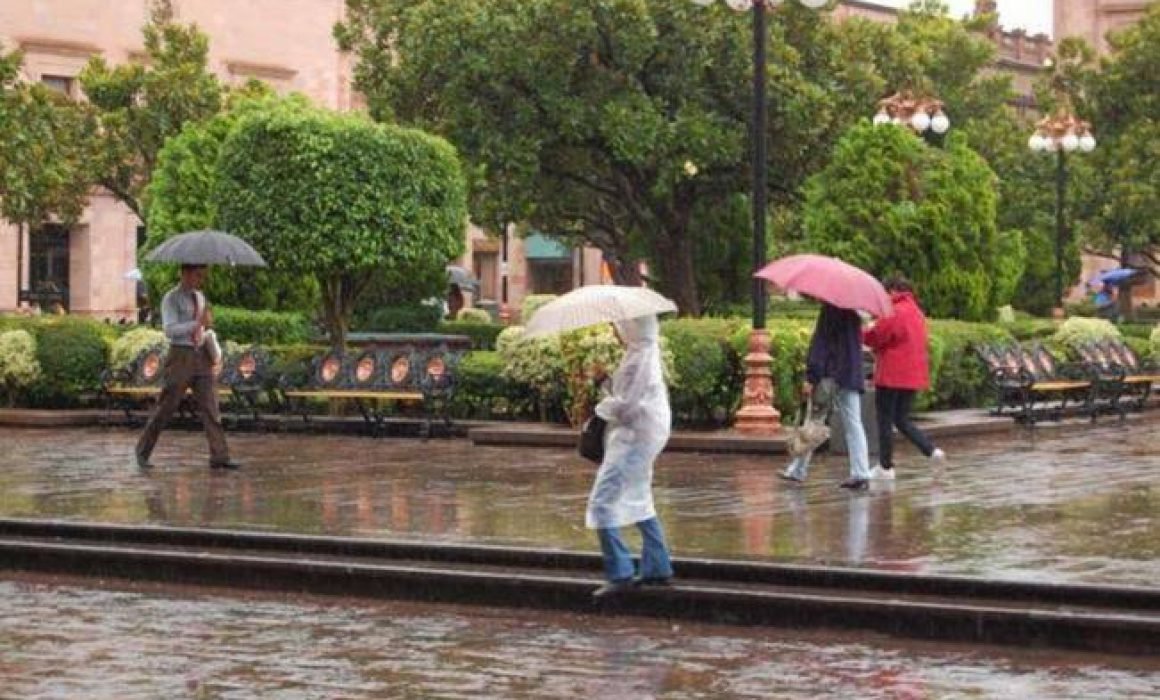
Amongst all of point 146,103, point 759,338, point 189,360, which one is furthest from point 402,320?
point 189,360

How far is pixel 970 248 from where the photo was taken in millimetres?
29766

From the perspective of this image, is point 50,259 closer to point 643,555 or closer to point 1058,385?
point 1058,385

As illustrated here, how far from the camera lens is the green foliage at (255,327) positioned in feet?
103

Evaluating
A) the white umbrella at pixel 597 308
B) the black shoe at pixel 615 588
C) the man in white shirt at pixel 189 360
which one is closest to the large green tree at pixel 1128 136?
the man in white shirt at pixel 189 360

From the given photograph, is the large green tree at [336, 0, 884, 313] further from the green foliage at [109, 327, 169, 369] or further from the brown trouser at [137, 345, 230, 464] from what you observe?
the brown trouser at [137, 345, 230, 464]

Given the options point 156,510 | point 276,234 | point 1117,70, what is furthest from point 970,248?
point 1117,70

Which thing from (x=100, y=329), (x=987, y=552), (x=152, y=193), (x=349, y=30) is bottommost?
(x=987, y=552)

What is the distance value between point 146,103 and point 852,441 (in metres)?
35.8

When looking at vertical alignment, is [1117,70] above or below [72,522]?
above

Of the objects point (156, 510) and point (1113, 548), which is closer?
point (1113, 548)

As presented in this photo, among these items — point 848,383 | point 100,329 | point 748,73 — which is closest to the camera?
point 848,383

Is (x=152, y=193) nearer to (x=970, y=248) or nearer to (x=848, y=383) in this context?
(x=970, y=248)

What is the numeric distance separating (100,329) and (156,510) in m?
12.1

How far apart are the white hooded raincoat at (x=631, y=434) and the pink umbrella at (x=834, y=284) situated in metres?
5.24
